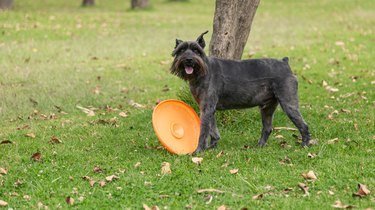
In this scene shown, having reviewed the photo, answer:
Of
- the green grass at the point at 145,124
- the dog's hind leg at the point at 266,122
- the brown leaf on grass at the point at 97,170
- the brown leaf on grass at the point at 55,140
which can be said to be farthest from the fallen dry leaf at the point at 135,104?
the brown leaf on grass at the point at 97,170

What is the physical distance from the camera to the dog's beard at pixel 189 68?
7.91 meters

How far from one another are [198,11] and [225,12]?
2292 cm

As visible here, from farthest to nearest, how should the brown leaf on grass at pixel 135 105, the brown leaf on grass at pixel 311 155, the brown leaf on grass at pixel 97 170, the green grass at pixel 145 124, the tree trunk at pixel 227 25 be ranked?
the brown leaf on grass at pixel 135 105, the tree trunk at pixel 227 25, the brown leaf on grass at pixel 311 155, the brown leaf on grass at pixel 97 170, the green grass at pixel 145 124

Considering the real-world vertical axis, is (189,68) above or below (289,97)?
above

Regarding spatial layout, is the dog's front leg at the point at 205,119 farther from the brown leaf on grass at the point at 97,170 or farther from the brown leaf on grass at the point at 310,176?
the brown leaf on grass at the point at 310,176

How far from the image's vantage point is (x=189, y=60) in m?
7.86

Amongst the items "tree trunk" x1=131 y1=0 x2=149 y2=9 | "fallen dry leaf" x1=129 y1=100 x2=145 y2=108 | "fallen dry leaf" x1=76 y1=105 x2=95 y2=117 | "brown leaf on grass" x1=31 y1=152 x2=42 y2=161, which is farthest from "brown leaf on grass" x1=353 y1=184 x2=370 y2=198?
"tree trunk" x1=131 y1=0 x2=149 y2=9

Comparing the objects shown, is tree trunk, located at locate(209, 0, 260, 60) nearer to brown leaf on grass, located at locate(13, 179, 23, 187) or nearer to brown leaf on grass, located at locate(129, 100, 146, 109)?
brown leaf on grass, located at locate(129, 100, 146, 109)

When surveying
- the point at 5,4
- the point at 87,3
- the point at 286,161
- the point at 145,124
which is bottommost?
the point at 87,3

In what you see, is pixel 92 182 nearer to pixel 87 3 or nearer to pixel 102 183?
pixel 102 183

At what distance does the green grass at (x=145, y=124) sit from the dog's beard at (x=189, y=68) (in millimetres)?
1127

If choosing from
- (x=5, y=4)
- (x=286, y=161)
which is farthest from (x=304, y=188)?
(x=5, y=4)

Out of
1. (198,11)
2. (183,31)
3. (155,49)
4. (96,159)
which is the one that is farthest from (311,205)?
(198,11)

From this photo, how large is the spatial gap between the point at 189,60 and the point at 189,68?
14 cm
